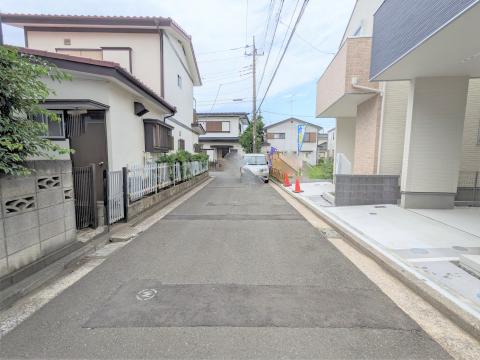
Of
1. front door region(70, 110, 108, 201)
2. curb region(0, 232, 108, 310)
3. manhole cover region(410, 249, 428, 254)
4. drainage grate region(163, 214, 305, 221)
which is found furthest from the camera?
drainage grate region(163, 214, 305, 221)

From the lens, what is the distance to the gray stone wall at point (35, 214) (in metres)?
3.08

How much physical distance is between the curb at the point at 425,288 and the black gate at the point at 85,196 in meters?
5.11

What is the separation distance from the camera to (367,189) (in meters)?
7.88

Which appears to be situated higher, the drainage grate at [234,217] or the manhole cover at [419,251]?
the manhole cover at [419,251]

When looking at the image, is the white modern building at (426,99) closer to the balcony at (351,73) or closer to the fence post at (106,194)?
the balcony at (351,73)

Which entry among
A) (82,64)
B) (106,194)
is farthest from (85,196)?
(82,64)

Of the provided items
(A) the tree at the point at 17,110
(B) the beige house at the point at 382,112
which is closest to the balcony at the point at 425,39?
(B) the beige house at the point at 382,112

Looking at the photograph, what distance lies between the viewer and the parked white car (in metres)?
16.1

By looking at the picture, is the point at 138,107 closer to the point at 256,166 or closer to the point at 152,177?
the point at 152,177

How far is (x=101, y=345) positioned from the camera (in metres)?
2.25

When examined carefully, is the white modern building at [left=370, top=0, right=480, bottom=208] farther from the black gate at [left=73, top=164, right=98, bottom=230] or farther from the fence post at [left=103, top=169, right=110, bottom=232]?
the black gate at [left=73, top=164, right=98, bottom=230]

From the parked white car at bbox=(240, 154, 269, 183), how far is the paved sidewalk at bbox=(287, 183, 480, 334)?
27.2 feet

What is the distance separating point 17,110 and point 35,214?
135 centimetres

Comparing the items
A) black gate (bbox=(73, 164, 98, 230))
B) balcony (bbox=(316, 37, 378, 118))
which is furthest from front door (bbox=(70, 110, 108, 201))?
balcony (bbox=(316, 37, 378, 118))
